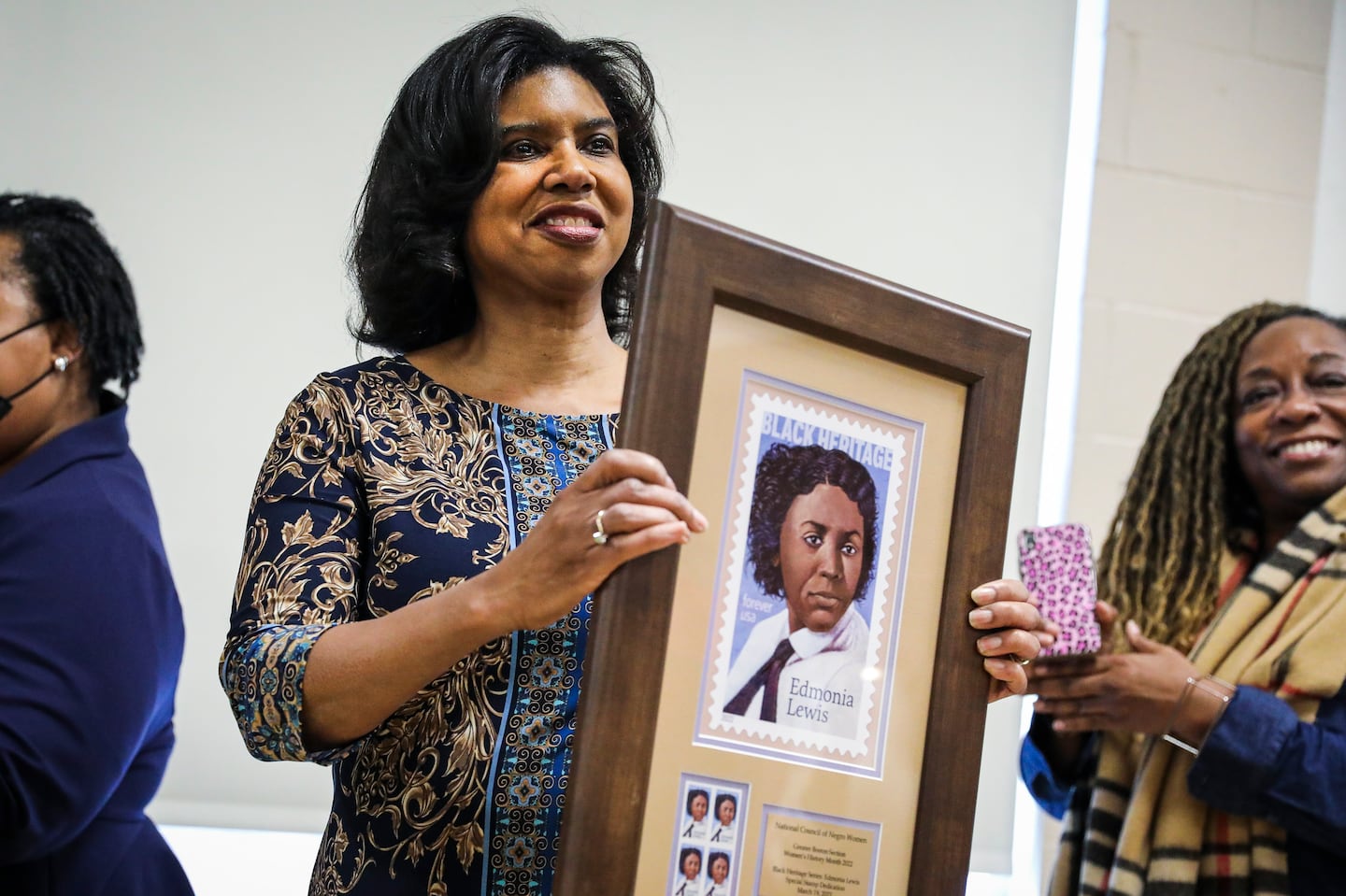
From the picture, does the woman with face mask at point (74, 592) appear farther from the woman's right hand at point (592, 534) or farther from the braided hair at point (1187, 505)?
the braided hair at point (1187, 505)

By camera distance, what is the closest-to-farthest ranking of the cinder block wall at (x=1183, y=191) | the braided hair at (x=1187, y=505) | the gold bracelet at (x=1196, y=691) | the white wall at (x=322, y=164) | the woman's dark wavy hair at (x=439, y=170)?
A: the woman's dark wavy hair at (x=439, y=170) → the gold bracelet at (x=1196, y=691) → the braided hair at (x=1187, y=505) → the white wall at (x=322, y=164) → the cinder block wall at (x=1183, y=191)

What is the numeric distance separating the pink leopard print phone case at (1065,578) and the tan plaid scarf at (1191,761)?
0.90 feet

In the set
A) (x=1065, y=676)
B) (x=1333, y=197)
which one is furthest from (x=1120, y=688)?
(x=1333, y=197)

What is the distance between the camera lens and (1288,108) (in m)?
3.00

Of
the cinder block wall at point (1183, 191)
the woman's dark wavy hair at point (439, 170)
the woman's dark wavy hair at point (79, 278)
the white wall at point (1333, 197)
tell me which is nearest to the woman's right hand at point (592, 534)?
the woman's dark wavy hair at point (439, 170)

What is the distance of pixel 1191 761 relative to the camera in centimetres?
174

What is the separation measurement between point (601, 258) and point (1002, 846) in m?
1.74

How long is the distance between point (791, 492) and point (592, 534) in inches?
7.6

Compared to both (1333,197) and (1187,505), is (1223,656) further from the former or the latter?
(1333,197)

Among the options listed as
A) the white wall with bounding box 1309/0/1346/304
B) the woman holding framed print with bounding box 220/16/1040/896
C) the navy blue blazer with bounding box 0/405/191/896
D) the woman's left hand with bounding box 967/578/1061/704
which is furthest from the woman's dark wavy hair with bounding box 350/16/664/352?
the white wall with bounding box 1309/0/1346/304

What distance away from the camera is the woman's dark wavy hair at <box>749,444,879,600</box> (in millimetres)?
1076

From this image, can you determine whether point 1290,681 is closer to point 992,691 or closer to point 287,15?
point 992,691

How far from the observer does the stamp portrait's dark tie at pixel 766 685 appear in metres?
1.05

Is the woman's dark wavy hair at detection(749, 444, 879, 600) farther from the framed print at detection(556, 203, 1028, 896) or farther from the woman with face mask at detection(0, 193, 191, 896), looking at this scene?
the woman with face mask at detection(0, 193, 191, 896)
